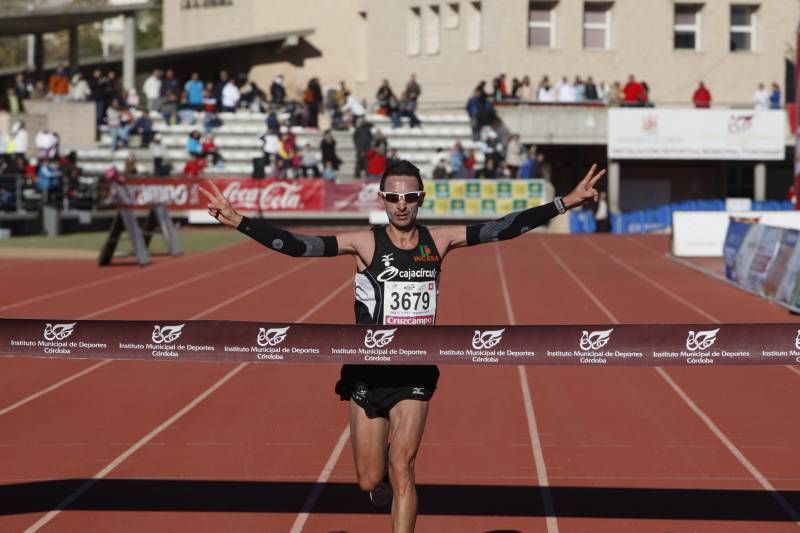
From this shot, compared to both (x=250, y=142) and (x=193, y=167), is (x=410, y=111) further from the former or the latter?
(x=193, y=167)

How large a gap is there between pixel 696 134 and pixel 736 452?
3207 centimetres

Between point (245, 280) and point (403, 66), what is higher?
point (403, 66)

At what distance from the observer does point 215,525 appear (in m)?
8.09

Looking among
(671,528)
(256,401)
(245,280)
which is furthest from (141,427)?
(245,280)

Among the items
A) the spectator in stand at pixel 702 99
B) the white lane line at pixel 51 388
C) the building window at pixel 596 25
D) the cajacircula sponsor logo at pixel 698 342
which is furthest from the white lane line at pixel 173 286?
the building window at pixel 596 25

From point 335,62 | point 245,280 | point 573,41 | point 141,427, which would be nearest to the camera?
point 141,427

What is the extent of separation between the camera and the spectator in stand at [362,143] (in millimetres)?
41094

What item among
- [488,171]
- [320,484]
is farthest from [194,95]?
[320,484]

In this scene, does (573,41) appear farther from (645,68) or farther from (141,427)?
(141,427)

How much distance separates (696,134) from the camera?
41.2 m

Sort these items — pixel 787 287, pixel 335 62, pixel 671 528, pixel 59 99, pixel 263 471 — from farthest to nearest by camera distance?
pixel 335 62, pixel 59 99, pixel 787 287, pixel 263 471, pixel 671 528

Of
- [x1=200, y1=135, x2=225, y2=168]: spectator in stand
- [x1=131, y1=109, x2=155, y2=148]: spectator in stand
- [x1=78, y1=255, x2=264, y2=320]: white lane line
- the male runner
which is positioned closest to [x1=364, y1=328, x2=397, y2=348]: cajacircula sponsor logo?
Result: the male runner

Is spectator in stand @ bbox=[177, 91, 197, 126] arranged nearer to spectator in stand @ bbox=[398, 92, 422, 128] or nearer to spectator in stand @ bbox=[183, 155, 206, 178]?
spectator in stand @ bbox=[183, 155, 206, 178]

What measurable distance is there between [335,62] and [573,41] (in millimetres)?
9778
